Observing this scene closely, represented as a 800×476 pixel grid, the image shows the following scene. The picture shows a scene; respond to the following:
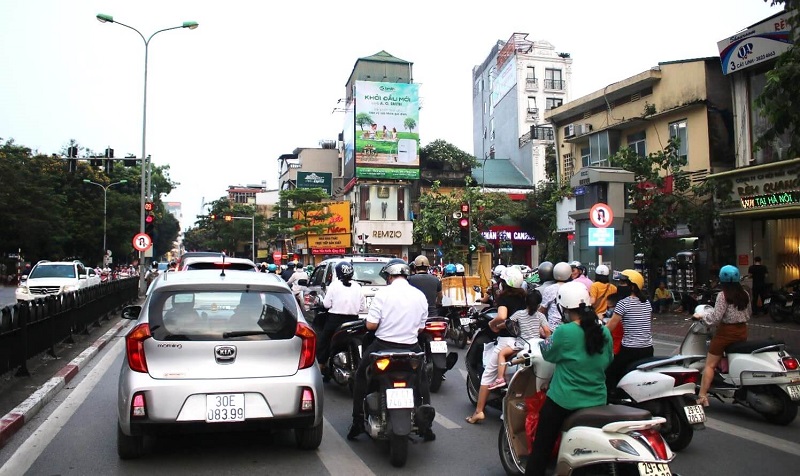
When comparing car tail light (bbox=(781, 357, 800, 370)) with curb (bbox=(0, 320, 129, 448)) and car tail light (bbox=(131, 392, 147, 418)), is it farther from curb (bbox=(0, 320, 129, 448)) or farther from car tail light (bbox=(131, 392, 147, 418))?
curb (bbox=(0, 320, 129, 448))

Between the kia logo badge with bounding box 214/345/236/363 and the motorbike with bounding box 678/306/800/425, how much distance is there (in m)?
→ 5.04

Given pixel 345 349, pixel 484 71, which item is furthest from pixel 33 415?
pixel 484 71

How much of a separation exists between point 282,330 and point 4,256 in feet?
161

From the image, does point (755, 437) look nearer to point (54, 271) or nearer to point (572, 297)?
point (572, 297)

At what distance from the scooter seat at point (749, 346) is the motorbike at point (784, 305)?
10440 millimetres

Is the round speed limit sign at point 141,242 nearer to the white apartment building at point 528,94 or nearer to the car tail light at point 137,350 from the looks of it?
the car tail light at point 137,350

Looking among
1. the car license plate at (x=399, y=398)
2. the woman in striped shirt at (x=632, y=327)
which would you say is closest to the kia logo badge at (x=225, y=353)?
the car license plate at (x=399, y=398)

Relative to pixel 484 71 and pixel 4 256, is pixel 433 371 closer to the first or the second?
pixel 4 256

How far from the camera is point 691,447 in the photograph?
19.6 ft

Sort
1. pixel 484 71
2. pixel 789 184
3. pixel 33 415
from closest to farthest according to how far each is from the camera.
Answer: pixel 33 415, pixel 789 184, pixel 484 71

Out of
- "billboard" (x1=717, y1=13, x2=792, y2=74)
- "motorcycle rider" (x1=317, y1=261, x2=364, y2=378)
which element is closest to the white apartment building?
"billboard" (x1=717, y1=13, x2=792, y2=74)

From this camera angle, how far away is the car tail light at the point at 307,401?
5320 millimetres

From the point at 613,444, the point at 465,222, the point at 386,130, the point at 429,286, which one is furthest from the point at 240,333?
the point at 386,130

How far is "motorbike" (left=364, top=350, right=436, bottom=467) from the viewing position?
5.26 metres
